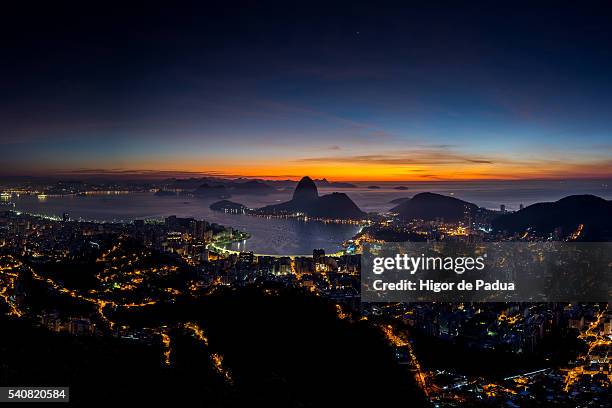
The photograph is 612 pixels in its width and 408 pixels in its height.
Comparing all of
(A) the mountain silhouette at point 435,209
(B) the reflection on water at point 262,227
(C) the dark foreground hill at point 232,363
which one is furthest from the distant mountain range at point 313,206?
(C) the dark foreground hill at point 232,363

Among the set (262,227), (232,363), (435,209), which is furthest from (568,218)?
(232,363)

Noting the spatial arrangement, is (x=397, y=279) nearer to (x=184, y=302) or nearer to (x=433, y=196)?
(x=184, y=302)

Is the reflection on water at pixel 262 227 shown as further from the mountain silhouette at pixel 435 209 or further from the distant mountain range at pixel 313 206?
the mountain silhouette at pixel 435 209

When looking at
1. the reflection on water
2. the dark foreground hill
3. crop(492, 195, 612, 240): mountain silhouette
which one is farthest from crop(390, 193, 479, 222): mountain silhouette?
the dark foreground hill

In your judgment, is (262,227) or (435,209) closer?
(262,227)

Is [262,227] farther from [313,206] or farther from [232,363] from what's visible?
[232,363]
